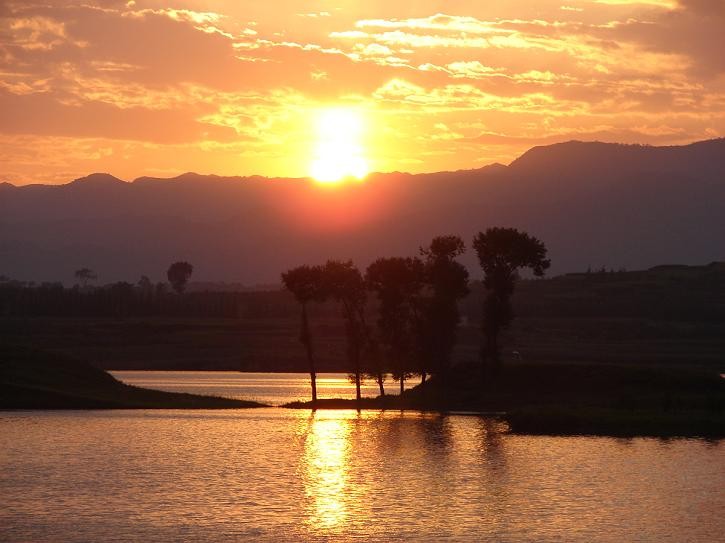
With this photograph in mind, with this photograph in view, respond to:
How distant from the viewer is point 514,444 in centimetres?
8188

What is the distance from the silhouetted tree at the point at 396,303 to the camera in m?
123

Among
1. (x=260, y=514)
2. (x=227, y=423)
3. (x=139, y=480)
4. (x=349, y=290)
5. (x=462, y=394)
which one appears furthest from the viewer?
(x=349, y=290)

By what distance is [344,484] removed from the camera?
63156mm

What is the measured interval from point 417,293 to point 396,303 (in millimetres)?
4676

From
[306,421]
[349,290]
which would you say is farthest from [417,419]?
[349,290]

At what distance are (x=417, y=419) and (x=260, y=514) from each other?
5105cm

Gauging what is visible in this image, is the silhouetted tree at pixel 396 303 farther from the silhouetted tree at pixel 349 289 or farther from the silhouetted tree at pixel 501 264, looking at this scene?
the silhouetted tree at pixel 501 264

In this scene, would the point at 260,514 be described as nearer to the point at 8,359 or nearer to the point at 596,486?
the point at 596,486

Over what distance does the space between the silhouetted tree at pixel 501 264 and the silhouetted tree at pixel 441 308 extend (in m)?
3.54

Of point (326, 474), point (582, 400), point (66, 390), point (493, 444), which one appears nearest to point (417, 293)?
point (582, 400)

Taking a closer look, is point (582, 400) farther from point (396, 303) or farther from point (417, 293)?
point (417, 293)

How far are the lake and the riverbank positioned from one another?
4.55 metres

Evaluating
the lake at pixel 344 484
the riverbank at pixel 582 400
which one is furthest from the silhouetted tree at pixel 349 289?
the lake at pixel 344 484

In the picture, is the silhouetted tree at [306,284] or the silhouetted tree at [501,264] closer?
the silhouetted tree at [501,264]
